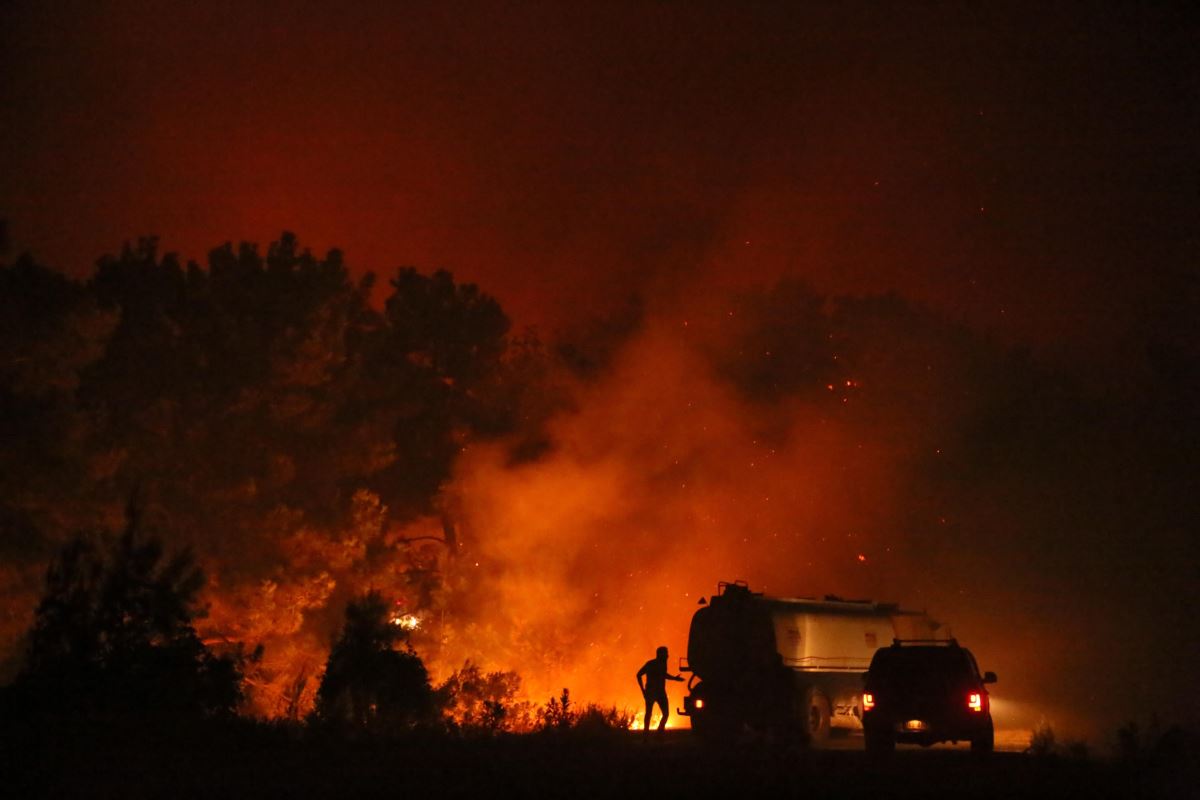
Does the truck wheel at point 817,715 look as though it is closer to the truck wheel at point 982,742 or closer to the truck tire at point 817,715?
the truck tire at point 817,715

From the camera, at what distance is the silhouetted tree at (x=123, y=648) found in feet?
51.5

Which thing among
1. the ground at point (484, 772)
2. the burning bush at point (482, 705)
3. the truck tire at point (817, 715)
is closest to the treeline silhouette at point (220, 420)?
the burning bush at point (482, 705)

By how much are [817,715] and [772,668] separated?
3.86 ft

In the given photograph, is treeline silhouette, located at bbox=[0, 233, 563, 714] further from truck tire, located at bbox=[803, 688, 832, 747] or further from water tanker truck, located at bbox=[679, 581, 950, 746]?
truck tire, located at bbox=[803, 688, 832, 747]

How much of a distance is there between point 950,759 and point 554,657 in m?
21.3

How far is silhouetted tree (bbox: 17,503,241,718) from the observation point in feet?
→ 51.5

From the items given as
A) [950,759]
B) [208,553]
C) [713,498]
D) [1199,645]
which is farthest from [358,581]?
[1199,645]

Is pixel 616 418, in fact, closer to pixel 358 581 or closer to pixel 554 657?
pixel 554 657

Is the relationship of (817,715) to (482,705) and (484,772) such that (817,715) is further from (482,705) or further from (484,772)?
(484,772)

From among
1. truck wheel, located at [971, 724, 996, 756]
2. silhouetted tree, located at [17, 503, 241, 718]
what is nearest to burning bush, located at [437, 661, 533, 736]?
silhouetted tree, located at [17, 503, 241, 718]

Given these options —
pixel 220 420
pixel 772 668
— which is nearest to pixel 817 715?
pixel 772 668

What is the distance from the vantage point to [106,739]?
14070 millimetres

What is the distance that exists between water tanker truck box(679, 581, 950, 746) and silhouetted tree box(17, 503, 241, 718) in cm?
1033

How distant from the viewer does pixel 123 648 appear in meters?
16.3
